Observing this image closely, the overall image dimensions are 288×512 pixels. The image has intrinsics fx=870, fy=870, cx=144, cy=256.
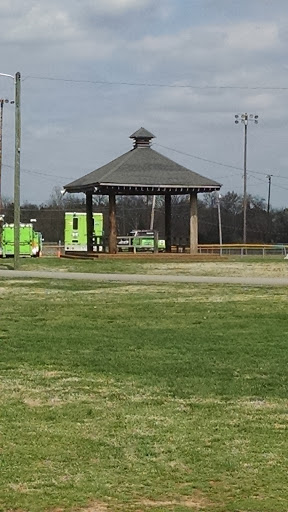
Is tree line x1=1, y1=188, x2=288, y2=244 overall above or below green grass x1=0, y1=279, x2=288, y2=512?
above

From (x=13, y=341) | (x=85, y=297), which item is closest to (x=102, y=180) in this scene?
(x=85, y=297)

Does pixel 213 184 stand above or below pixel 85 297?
above

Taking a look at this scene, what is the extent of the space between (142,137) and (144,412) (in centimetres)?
3510

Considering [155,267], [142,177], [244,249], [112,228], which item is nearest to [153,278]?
[155,267]

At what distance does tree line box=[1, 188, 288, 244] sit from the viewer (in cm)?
9175

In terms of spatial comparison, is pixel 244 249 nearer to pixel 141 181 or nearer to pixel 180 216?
pixel 141 181

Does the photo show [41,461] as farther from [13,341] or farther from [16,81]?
[16,81]

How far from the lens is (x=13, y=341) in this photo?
38.9ft

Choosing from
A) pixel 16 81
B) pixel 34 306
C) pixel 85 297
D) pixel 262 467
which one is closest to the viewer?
pixel 262 467

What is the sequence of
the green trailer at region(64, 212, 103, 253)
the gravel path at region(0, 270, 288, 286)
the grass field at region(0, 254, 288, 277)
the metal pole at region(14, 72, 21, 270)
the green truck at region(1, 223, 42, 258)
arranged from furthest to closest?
the green trailer at region(64, 212, 103, 253), the green truck at region(1, 223, 42, 258), the metal pole at region(14, 72, 21, 270), the grass field at region(0, 254, 288, 277), the gravel path at region(0, 270, 288, 286)

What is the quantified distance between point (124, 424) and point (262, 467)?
5.21ft

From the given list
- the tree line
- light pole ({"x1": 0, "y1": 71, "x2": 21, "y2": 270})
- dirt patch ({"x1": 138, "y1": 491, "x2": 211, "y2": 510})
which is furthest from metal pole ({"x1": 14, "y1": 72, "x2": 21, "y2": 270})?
the tree line

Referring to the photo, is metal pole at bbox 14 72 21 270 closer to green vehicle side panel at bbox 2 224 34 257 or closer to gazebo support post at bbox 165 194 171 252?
gazebo support post at bbox 165 194 171 252

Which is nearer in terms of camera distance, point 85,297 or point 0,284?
point 85,297
